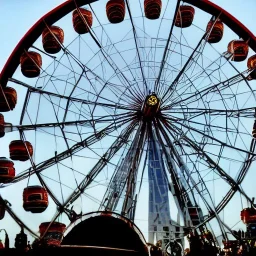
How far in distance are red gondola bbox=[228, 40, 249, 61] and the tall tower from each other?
470 centimetres

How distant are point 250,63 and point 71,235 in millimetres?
8835

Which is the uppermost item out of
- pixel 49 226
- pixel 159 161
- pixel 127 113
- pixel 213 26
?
pixel 213 26

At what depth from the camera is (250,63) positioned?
672 inches

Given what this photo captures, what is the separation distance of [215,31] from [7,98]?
692cm

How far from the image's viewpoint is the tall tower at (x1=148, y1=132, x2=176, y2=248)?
12734 mm

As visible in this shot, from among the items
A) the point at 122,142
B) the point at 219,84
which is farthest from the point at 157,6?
the point at 122,142

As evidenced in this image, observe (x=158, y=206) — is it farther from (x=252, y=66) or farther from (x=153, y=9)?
(x=153, y=9)

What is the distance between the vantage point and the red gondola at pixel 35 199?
1516cm

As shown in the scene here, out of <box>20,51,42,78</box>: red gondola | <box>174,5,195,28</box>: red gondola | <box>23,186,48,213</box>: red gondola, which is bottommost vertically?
<box>23,186,48,213</box>: red gondola

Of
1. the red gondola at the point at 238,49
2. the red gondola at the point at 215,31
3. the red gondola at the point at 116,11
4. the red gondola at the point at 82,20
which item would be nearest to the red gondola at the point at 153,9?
the red gondola at the point at 116,11

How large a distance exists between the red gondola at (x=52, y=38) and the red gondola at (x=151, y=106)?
3.50 metres

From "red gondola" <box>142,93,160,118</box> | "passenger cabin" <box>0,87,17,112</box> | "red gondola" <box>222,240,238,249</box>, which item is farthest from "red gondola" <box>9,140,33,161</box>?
"red gondola" <box>222,240,238,249</box>

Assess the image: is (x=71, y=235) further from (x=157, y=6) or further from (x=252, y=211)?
(x=157, y=6)

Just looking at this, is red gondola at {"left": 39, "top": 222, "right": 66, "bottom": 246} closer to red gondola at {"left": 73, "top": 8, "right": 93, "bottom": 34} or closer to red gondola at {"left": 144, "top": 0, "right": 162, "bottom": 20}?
red gondola at {"left": 73, "top": 8, "right": 93, "bottom": 34}
